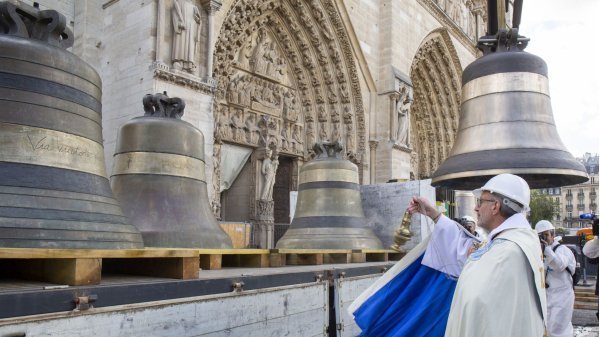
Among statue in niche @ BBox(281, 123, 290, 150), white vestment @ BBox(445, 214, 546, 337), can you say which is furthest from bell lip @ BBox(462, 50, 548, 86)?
statue in niche @ BBox(281, 123, 290, 150)

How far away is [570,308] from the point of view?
6168 millimetres

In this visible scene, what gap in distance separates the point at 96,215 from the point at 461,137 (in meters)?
2.45

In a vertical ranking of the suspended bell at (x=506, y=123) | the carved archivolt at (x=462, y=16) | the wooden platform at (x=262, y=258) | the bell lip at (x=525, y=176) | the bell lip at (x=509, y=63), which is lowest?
the wooden platform at (x=262, y=258)

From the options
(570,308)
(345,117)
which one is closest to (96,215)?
(570,308)

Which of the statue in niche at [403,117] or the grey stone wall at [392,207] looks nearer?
the grey stone wall at [392,207]

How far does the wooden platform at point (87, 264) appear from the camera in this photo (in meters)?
2.02

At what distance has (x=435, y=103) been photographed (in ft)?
70.2

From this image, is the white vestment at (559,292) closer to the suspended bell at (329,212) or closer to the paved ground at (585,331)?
the paved ground at (585,331)

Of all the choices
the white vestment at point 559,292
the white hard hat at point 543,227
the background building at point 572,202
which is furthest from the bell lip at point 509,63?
the background building at point 572,202

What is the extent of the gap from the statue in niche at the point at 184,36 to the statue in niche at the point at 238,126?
311 cm

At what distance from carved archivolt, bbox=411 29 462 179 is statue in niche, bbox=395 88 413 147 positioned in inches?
187

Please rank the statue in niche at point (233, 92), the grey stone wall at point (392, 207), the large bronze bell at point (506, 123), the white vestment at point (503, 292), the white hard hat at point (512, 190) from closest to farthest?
the white vestment at point (503, 292), the white hard hat at point (512, 190), the large bronze bell at point (506, 123), the grey stone wall at point (392, 207), the statue in niche at point (233, 92)

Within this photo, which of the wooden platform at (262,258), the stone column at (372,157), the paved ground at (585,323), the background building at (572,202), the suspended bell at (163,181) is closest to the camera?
the wooden platform at (262,258)

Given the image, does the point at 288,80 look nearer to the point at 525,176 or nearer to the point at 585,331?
the point at 585,331
